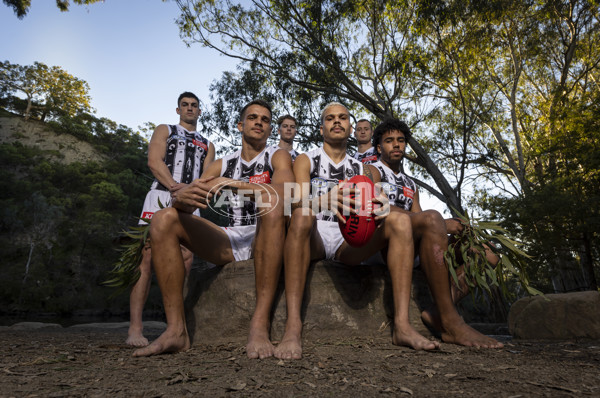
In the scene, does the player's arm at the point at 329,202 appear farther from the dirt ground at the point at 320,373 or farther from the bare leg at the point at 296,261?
the dirt ground at the point at 320,373

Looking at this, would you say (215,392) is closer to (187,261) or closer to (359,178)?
(359,178)

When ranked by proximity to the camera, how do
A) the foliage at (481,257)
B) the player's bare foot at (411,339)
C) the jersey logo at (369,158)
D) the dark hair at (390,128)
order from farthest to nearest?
the jersey logo at (369,158)
the dark hair at (390,128)
the foliage at (481,257)
the player's bare foot at (411,339)

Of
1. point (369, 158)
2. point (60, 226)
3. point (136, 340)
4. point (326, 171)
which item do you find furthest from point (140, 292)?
point (60, 226)

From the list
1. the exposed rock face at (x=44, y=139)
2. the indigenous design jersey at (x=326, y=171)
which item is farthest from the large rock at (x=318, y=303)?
the exposed rock face at (x=44, y=139)

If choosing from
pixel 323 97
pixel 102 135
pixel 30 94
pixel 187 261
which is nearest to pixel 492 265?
pixel 187 261

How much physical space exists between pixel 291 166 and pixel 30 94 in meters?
52.6

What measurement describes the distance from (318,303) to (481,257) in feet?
3.93

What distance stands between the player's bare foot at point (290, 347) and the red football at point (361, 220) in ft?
2.11

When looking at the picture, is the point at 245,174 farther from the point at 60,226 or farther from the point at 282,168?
the point at 60,226

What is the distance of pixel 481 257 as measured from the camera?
2.82 metres

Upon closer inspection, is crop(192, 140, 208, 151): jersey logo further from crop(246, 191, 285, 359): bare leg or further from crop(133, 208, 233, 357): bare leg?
crop(246, 191, 285, 359): bare leg

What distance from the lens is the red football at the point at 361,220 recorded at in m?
2.36

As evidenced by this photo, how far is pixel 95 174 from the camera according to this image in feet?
109

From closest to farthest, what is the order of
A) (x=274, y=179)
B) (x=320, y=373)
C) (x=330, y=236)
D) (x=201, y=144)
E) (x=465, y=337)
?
(x=320, y=373) < (x=465, y=337) < (x=274, y=179) < (x=330, y=236) < (x=201, y=144)
